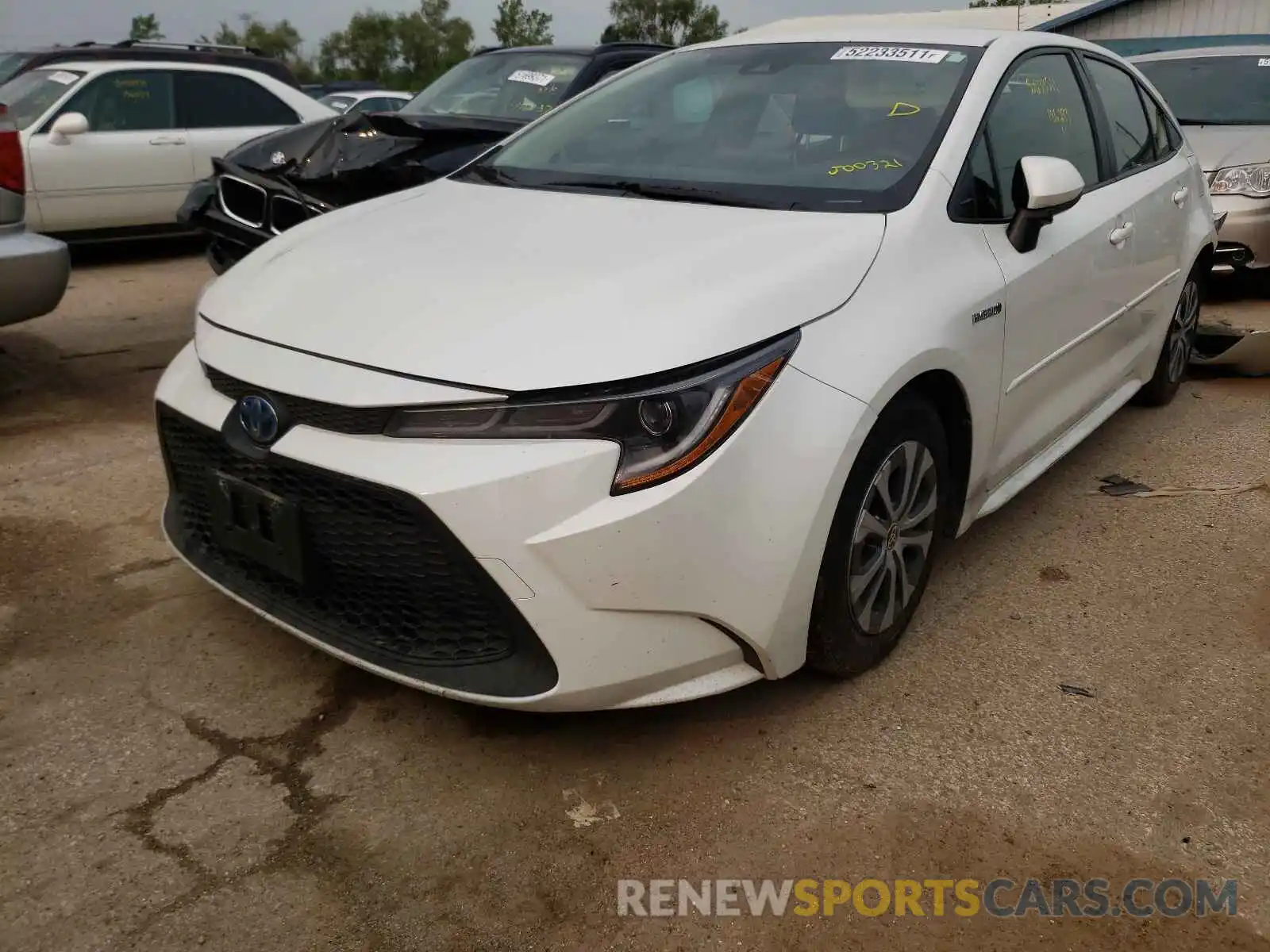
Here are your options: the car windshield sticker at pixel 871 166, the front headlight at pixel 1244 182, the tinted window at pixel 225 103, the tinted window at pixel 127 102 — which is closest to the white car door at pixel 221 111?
the tinted window at pixel 225 103

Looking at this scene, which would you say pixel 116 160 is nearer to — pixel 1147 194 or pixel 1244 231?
pixel 1147 194

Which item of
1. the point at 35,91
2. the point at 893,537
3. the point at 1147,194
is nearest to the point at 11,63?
the point at 35,91

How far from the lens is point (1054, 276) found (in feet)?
10.2

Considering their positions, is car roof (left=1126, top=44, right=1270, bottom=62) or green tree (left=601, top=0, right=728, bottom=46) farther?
green tree (left=601, top=0, right=728, bottom=46)

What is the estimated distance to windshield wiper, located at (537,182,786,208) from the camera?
2770 millimetres

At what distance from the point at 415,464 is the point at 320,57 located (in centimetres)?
7493

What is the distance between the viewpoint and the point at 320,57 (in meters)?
69.4

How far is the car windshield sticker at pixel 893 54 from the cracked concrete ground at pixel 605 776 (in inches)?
58.8

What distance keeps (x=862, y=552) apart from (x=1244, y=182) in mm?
5484

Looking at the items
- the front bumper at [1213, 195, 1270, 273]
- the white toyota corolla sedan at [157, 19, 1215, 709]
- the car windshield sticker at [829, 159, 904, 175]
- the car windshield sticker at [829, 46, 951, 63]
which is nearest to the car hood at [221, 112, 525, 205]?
the white toyota corolla sedan at [157, 19, 1215, 709]

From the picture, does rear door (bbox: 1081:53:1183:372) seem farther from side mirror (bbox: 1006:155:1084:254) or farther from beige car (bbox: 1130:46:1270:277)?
beige car (bbox: 1130:46:1270:277)

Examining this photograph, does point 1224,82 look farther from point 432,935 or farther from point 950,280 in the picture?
point 432,935

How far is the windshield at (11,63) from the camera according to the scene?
8.59 meters

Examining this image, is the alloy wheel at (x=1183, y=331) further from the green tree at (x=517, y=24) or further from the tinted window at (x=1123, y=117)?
the green tree at (x=517, y=24)
